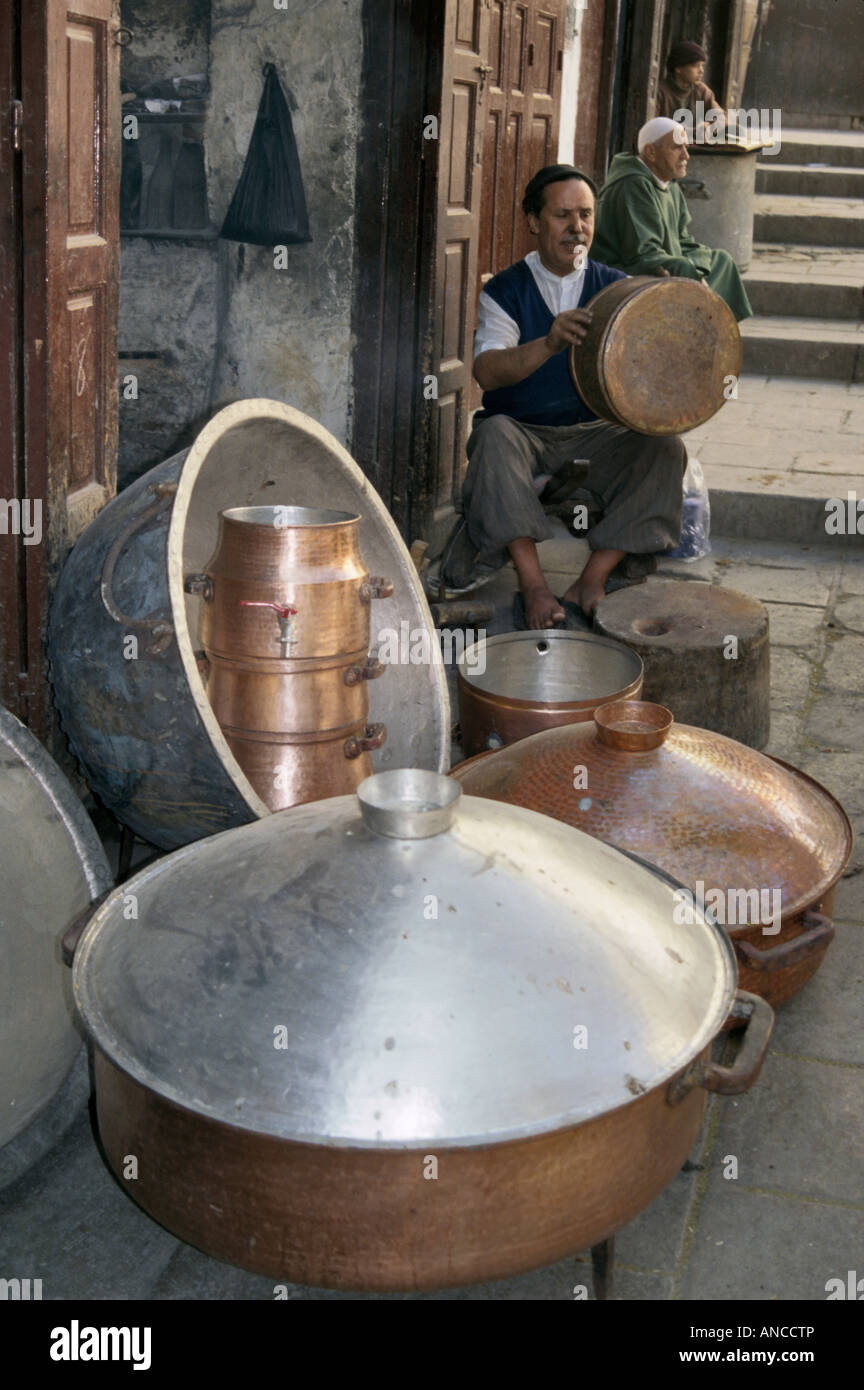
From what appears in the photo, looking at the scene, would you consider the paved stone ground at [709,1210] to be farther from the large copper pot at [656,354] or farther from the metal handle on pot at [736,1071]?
the large copper pot at [656,354]

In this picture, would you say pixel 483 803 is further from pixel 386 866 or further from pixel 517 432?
pixel 517 432

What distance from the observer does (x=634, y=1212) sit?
7.21 ft

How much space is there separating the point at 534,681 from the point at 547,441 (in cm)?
153

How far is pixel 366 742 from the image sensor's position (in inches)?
142

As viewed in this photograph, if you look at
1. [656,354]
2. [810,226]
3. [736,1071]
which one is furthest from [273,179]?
[810,226]

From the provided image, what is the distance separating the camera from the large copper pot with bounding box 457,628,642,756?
399 cm

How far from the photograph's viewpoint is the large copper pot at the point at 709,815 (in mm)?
3012

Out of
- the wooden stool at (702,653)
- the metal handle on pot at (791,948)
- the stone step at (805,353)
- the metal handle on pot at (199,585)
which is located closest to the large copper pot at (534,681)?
the wooden stool at (702,653)

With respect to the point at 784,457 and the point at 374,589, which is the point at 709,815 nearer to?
the point at 374,589

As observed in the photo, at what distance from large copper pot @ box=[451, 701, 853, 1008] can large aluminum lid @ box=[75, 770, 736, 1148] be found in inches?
28.8

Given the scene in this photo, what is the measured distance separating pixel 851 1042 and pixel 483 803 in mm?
1369

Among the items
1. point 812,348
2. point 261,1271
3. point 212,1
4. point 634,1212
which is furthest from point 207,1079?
point 812,348

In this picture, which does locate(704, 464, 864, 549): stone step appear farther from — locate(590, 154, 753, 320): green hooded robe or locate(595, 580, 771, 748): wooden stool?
locate(595, 580, 771, 748): wooden stool

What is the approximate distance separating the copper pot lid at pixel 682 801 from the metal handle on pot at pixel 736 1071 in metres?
0.67
